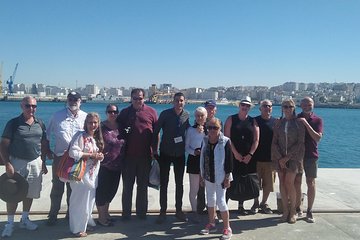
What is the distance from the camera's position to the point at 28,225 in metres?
4.67

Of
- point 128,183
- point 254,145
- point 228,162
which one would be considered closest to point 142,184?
point 128,183

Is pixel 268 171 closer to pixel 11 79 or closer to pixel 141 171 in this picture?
pixel 141 171

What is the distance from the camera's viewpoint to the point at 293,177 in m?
5.10

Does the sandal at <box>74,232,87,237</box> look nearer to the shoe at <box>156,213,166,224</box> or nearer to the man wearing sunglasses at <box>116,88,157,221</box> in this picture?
the man wearing sunglasses at <box>116,88,157,221</box>

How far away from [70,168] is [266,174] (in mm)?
2993

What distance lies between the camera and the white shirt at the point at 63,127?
476 centimetres

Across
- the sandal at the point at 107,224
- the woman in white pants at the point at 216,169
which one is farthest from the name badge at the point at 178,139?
the sandal at the point at 107,224

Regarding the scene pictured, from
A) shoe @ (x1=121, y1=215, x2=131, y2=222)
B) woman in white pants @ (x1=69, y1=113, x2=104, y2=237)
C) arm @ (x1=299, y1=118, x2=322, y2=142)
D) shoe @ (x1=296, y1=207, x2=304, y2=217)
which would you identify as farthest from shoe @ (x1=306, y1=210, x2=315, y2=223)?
woman in white pants @ (x1=69, y1=113, x2=104, y2=237)

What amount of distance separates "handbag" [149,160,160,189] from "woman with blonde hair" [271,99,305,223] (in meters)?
1.68

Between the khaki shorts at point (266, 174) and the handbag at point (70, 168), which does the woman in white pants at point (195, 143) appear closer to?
the khaki shorts at point (266, 174)

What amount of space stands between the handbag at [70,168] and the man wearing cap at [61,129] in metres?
0.38

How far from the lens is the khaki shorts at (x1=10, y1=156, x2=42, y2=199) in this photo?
15.0 feet

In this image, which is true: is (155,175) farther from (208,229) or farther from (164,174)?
(208,229)

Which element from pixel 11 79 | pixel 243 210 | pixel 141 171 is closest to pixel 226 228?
pixel 243 210
